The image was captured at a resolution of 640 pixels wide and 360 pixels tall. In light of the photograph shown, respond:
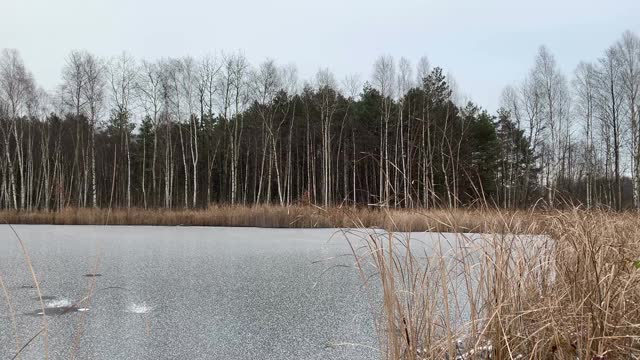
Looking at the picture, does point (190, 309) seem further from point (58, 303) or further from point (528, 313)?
point (528, 313)

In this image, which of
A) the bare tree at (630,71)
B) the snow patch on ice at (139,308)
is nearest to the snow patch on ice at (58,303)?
the snow patch on ice at (139,308)

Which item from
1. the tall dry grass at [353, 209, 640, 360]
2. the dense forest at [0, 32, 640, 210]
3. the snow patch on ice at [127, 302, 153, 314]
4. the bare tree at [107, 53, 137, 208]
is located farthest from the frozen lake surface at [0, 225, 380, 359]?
the bare tree at [107, 53, 137, 208]

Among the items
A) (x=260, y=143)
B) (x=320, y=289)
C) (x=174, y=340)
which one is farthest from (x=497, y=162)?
(x=174, y=340)

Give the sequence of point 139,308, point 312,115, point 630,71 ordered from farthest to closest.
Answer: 1. point 312,115
2. point 630,71
3. point 139,308

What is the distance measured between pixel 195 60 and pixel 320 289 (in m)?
19.8

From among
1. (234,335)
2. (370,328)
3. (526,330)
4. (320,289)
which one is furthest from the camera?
(320,289)

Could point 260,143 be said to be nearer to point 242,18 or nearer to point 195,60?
point 195,60

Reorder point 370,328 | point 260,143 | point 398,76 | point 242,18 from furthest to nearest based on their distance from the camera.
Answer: point 260,143, point 398,76, point 242,18, point 370,328

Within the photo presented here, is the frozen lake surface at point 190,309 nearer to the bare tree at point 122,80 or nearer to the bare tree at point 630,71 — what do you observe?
the bare tree at point 630,71

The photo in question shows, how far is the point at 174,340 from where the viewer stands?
2035 millimetres

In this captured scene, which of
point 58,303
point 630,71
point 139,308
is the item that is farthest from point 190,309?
point 630,71

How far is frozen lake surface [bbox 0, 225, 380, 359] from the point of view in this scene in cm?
193

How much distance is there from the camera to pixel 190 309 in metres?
2.60

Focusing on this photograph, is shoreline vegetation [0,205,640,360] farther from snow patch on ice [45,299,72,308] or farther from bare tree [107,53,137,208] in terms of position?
bare tree [107,53,137,208]
